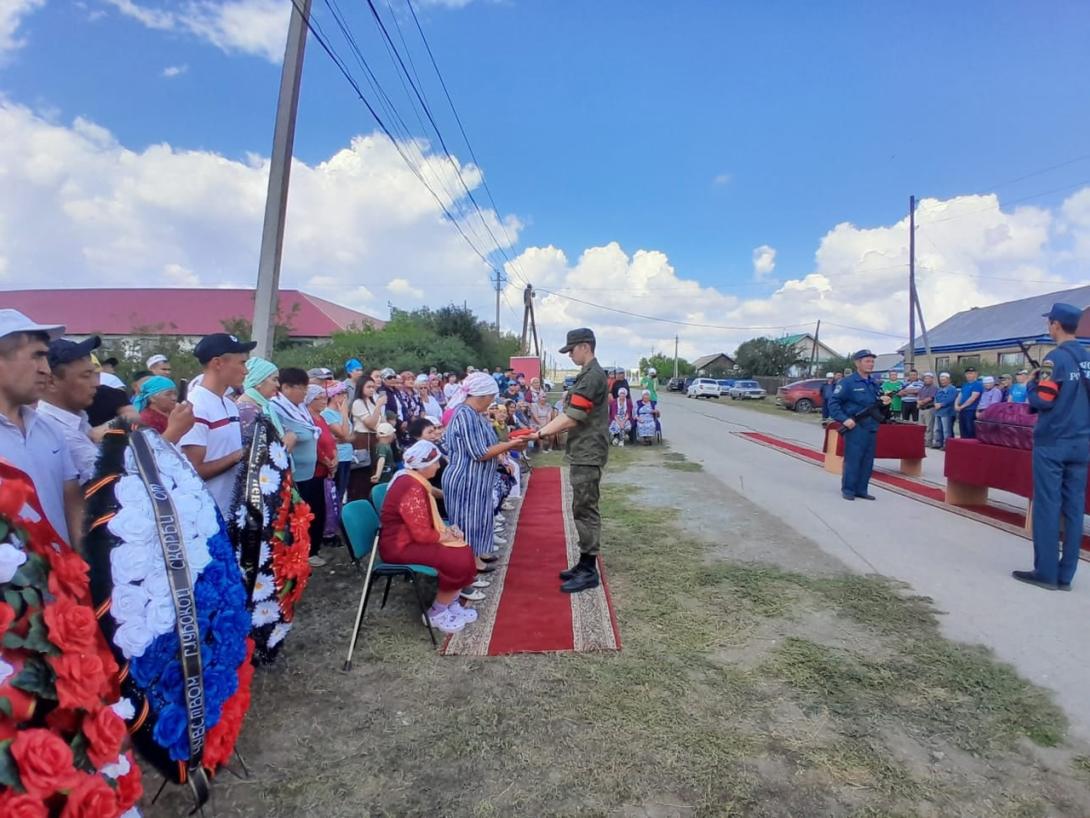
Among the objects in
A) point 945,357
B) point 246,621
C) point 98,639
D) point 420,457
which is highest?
point 945,357

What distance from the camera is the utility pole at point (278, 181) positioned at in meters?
6.35

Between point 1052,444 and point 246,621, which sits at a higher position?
point 1052,444

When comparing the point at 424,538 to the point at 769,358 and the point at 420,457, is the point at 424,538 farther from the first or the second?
the point at 769,358

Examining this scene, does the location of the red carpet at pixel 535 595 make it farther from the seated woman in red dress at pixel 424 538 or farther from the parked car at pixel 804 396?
the parked car at pixel 804 396

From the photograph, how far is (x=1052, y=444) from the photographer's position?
4215mm

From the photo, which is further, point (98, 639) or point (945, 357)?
point (945, 357)

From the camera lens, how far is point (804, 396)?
24.6 metres

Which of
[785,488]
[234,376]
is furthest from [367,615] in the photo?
[785,488]

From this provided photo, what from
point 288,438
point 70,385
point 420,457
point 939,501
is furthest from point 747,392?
point 70,385

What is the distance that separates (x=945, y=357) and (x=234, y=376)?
3988cm

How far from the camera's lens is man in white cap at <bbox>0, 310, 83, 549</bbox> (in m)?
1.76

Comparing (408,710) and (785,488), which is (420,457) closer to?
(408,710)

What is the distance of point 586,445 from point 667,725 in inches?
81.0

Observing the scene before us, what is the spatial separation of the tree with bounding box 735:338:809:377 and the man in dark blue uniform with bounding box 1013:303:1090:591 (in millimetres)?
46871
